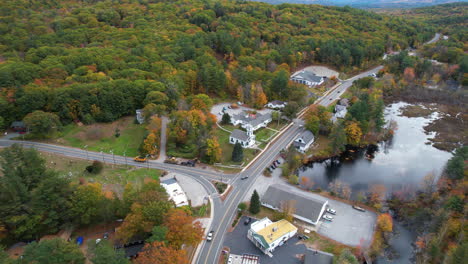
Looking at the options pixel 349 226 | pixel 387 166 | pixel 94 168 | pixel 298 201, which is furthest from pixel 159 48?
pixel 349 226

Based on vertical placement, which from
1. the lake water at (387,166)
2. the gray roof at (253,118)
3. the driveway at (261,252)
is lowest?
the lake water at (387,166)

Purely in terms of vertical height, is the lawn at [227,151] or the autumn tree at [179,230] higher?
the autumn tree at [179,230]

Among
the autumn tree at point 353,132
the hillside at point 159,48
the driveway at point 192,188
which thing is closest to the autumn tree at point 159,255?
the driveway at point 192,188

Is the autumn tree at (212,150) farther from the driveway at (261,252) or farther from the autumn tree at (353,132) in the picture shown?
the autumn tree at (353,132)

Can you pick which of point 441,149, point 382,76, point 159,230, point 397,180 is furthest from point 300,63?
A: point 159,230

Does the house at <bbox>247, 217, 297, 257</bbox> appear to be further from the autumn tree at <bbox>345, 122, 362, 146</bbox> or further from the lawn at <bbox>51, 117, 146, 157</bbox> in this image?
the autumn tree at <bbox>345, 122, 362, 146</bbox>
